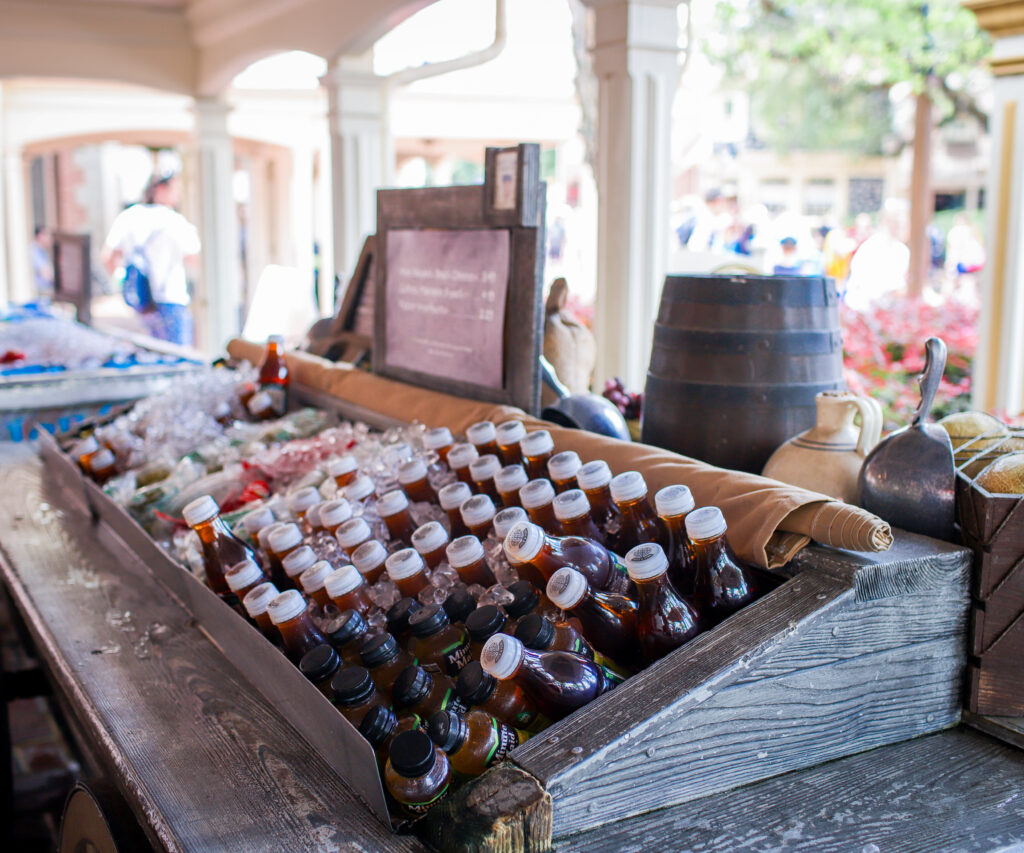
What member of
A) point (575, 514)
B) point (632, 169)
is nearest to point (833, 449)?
point (575, 514)

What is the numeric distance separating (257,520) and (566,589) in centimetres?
66

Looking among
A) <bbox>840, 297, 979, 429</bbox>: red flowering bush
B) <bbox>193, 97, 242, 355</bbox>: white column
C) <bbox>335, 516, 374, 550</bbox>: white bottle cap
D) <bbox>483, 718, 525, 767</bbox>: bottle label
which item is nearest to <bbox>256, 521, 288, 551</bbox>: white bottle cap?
<bbox>335, 516, 374, 550</bbox>: white bottle cap

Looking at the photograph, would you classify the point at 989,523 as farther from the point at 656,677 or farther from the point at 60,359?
the point at 60,359

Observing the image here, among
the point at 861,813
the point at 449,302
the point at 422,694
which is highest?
the point at 449,302

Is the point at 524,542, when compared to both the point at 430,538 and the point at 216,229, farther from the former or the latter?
the point at 216,229

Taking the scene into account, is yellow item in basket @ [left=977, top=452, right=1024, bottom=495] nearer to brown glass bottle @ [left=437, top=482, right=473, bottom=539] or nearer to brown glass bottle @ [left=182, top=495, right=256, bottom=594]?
brown glass bottle @ [left=437, top=482, right=473, bottom=539]

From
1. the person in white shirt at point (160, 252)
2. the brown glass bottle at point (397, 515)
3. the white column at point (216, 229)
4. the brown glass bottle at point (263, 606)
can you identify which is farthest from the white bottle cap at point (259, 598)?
the white column at point (216, 229)

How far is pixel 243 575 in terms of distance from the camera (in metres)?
1.30

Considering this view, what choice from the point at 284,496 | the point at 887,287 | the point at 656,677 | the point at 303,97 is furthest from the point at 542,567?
the point at 303,97

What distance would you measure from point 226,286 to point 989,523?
289 inches

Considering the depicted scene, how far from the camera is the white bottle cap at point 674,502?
1.11 m

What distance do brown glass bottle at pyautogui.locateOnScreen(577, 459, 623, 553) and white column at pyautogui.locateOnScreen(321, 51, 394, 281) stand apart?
3.95 meters

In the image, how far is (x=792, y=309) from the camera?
1453 millimetres

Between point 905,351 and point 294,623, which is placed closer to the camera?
point 294,623
